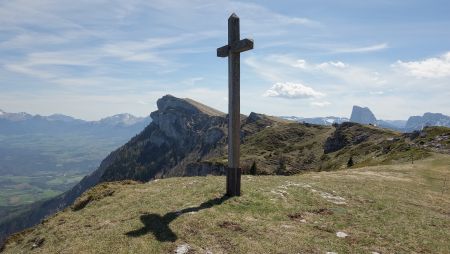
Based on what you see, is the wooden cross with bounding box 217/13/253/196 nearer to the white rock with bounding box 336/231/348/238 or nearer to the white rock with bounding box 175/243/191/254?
the white rock with bounding box 336/231/348/238

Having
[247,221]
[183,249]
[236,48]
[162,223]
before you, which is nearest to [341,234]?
[247,221]

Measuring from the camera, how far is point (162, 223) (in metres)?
21.3

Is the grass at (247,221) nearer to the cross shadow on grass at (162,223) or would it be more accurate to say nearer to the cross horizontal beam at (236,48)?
the cross shadow on grass at (162,223)

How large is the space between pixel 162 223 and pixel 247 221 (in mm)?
4602

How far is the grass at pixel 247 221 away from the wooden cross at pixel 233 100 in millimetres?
1257

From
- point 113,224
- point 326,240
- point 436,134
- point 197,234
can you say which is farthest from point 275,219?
point 436,134

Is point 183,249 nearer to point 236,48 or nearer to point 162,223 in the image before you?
point 162,223

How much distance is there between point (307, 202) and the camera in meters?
26.8

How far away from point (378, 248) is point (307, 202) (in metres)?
7.72

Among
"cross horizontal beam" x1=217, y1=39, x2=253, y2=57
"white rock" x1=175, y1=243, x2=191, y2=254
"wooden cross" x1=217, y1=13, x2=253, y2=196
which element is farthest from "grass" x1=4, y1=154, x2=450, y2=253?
"cross horizontal beam" x1=217, y1=39, x2=253, y2=57

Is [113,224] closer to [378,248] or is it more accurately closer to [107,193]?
[107,193]

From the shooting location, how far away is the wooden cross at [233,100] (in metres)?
26.0

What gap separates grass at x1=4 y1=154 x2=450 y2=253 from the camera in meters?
19.0

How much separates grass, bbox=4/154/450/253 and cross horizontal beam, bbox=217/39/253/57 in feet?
31.2
